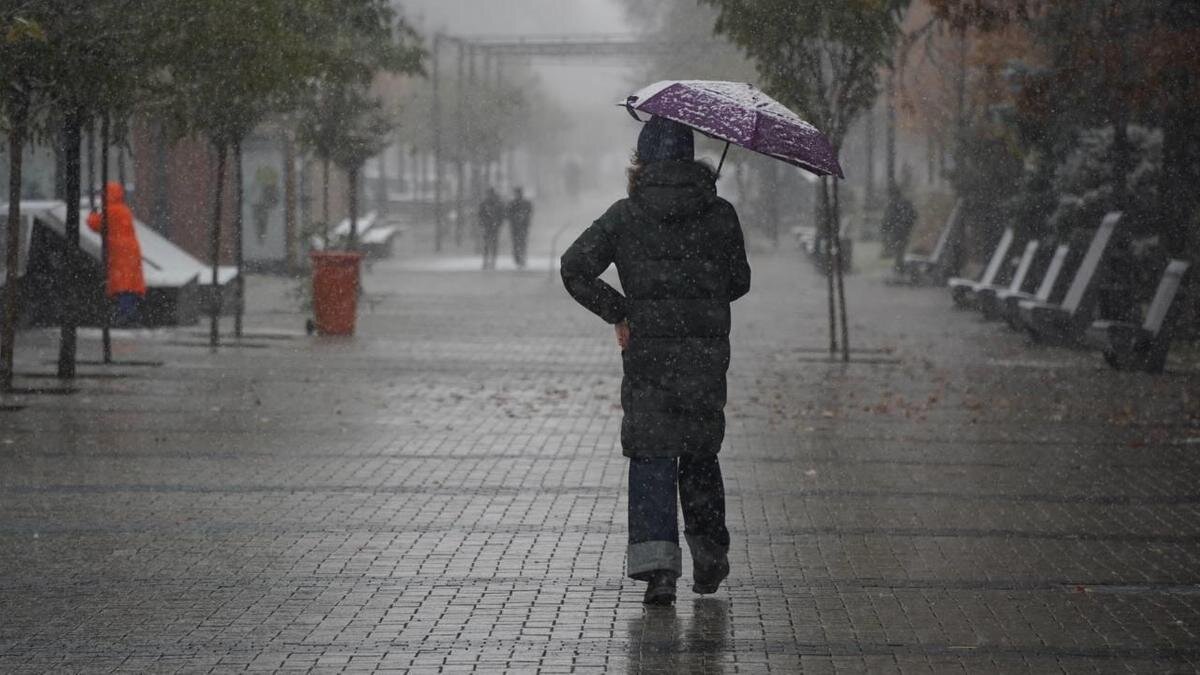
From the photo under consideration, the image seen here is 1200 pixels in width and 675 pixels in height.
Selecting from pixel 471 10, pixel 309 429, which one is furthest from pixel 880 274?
pixel 471 10

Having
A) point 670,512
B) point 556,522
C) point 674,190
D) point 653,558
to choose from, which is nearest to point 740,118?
point 674,190

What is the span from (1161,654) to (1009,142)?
16.0 metres

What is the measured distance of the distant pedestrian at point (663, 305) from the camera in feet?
23.3

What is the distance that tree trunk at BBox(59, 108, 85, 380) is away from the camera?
1518 cm

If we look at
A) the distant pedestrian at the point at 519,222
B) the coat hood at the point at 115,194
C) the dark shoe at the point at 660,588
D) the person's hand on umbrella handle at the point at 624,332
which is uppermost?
the person's hand on umbrella handle at the point at 624,332

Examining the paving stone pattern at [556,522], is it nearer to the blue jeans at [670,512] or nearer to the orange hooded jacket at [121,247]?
the blue jeans at [670,512]

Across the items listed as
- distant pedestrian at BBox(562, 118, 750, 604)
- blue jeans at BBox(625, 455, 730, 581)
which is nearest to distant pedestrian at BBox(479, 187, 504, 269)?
blue jeans at BBox(625, 455, 730, 581)

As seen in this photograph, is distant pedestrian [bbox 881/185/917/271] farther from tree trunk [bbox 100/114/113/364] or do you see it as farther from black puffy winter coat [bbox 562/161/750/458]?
black puffy winter coat [bbox 562/161/750/458]

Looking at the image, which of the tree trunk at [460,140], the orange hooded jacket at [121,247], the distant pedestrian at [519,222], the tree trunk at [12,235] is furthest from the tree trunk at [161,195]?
the tree trunk at [460,140]

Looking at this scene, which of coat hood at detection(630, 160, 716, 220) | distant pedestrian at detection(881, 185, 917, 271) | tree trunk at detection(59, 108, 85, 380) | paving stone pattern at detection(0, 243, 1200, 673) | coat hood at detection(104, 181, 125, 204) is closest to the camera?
paving stone pattern at detection(0, 243, 1200, 673)

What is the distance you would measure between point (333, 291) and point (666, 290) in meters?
14.6

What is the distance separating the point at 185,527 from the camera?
896 centimetres

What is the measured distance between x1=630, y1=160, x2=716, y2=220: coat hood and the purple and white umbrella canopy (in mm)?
159

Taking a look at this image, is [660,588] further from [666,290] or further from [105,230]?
[105,230]
